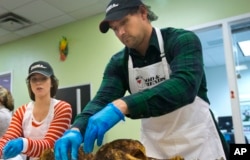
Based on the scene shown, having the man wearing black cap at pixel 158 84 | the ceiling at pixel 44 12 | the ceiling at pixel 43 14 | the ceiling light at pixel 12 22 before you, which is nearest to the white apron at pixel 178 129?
the man wearing black cap at pixel 158 84

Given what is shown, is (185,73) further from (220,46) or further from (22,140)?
(220,46)

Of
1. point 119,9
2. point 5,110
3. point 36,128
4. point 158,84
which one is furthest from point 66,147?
point 5,110

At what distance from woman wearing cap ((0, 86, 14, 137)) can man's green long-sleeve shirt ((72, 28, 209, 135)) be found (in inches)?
42.9

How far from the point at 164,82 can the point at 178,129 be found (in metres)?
0.37

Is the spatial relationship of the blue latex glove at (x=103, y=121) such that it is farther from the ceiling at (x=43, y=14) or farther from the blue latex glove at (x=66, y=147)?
the ceiling at (x=43, y=14)

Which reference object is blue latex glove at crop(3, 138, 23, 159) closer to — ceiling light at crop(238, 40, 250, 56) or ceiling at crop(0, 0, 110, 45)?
ceiling at crop(0, 0, 110, 45)

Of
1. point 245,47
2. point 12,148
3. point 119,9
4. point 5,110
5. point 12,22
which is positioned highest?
point 12,22

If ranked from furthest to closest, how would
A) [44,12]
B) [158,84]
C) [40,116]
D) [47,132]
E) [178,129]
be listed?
[44,12]
[40,116]
[47,132]
[178,129]
[158,84]

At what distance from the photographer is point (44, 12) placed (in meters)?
3.20

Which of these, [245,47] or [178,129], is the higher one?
[245,47]

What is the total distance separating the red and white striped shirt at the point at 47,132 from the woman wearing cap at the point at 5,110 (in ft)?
1.37

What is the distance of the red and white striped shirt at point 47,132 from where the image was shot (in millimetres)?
1196

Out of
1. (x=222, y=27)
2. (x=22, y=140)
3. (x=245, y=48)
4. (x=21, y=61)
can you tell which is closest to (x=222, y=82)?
(x=245, y=48)

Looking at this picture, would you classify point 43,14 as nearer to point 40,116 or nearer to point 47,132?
point 40,116
